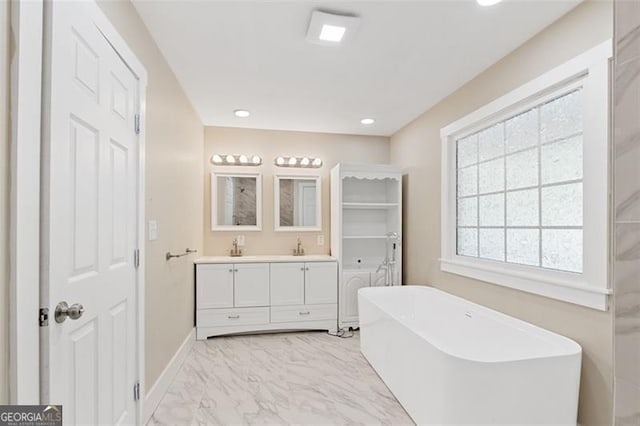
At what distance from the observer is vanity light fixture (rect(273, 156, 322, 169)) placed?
4.27 metres

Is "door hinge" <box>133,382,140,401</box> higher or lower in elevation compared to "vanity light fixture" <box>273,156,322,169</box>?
lower

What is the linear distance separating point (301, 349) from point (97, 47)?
2.92 meters

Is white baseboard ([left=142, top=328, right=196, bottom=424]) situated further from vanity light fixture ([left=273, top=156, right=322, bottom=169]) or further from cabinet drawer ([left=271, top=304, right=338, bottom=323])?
vanity light fixture ([left=273, top=156, right=322, bottom=169])

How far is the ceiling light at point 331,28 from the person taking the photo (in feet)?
6.31

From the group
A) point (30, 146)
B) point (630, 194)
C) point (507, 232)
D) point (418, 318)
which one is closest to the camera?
point (630, 194)

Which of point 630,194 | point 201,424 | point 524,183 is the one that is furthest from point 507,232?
point 201,424

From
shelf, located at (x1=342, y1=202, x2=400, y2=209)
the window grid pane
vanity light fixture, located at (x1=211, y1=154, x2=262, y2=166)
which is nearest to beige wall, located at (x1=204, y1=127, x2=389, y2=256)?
vanity light fixture, located at (x1=211, y1=154, x2=262, y2=166)

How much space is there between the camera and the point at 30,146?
990mm

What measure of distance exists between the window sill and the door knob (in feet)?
7.68

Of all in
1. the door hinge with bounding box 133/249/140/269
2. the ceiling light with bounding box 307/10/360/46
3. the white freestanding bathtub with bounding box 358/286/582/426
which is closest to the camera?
the white freestanding bathtub with bounding box 358/286/582/426

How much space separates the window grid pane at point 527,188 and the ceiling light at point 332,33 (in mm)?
1388

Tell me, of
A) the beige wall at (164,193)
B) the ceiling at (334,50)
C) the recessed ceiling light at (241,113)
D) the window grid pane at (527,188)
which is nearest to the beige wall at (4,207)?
the beige wall at (164,193)

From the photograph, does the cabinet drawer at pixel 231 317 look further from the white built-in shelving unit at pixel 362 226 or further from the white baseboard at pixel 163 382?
the white built-in shelving unit at pixel 362 226

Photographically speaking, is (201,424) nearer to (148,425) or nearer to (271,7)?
(148,425)
